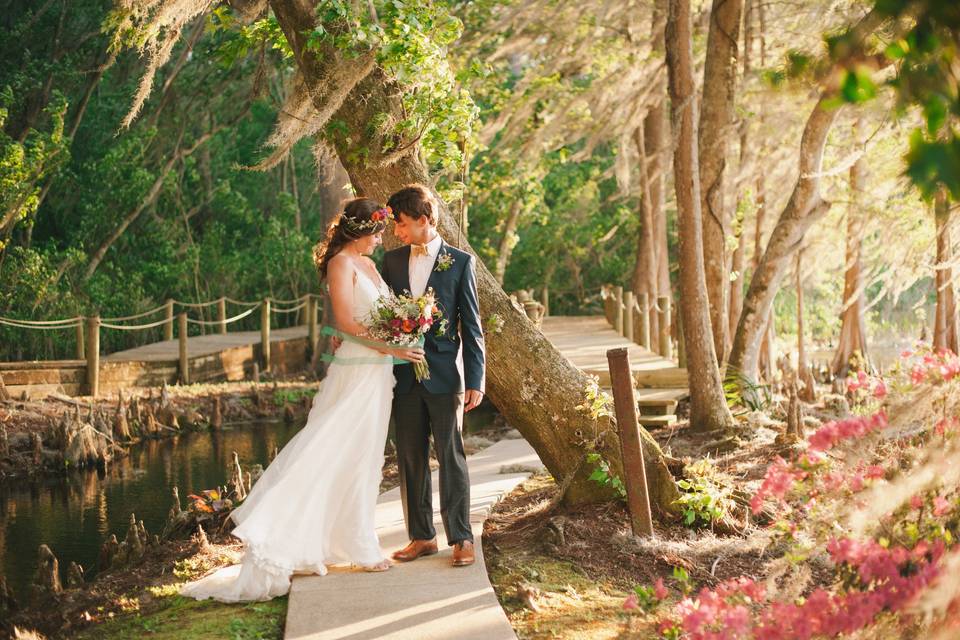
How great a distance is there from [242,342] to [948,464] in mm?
16221

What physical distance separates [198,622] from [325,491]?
0.84m

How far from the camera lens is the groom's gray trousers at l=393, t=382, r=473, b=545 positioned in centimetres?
514

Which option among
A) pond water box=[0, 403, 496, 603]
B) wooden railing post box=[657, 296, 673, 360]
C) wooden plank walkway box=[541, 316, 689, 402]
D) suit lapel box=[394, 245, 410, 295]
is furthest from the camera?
wooden railing post box=[657, 296, 673, 360]

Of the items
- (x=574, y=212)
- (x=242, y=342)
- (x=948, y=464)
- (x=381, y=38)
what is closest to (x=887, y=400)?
(x=948, y=464)

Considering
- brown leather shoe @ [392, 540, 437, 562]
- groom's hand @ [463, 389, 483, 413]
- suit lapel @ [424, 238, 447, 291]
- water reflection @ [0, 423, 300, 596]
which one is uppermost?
suit lapel @ [424, 238, 447, 291]

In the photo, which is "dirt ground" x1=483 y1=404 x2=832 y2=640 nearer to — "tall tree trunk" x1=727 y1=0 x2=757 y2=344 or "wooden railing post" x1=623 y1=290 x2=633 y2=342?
"tall tree trunk" x1=727 y1=0 x2=757 y2=344

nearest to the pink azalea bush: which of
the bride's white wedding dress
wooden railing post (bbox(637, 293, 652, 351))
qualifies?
the bride's white wedding dress

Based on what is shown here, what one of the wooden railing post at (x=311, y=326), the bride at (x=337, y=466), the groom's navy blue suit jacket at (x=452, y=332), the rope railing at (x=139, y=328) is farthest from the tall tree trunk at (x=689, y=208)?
the wooden railing post at (x=311, y=326)

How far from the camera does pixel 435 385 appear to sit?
5164 millimetres

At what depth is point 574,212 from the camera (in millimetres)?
24031

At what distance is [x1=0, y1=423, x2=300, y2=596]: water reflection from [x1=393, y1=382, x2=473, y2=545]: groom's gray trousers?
2828 millimetres

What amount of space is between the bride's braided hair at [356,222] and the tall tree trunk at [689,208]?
12.6ft

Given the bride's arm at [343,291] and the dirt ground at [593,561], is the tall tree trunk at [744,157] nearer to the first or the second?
the dirt ground at [593,561]

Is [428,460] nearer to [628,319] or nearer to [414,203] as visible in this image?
[414,203]
